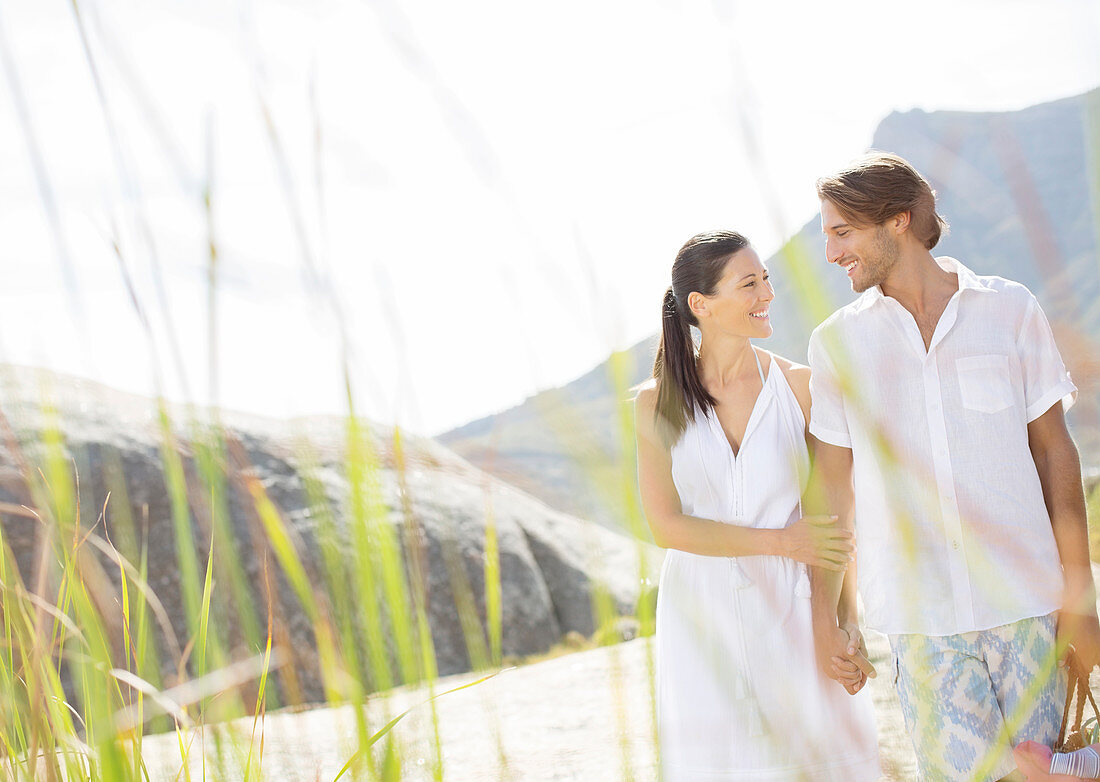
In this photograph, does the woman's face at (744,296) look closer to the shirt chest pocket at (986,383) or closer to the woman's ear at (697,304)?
the woman's ear at (697,304)

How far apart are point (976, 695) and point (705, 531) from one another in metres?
0.63

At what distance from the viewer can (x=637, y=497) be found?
2.70 feet

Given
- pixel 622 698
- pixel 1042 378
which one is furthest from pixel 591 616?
pixel 622 698

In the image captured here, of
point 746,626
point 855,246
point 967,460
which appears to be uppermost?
point 855,246

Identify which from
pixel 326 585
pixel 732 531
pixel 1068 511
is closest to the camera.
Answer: pixel 326 585

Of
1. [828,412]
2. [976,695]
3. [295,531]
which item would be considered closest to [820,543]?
[828,412]

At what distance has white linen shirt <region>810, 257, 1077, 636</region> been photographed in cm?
179

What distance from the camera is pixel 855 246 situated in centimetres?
186

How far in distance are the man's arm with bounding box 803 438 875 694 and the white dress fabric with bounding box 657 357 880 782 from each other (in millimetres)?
57

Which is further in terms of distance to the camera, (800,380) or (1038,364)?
(800,380)

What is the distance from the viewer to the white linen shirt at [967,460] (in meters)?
1.79

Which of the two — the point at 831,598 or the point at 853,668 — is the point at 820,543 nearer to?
the point at 831,598

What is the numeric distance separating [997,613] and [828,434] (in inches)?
18.9

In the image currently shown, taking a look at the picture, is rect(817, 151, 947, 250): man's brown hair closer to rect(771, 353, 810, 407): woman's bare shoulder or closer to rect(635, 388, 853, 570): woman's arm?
rect(771, 353, 810, 407): woman's bare shoulder
